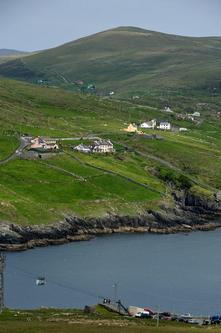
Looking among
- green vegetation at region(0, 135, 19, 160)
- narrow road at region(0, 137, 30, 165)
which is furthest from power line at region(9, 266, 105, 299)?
green vegetation at region(0, 135, 19, 160)

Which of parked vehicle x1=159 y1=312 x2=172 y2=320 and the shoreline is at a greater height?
parked vehicle x1=159 y1=312 x2=172 y2=320

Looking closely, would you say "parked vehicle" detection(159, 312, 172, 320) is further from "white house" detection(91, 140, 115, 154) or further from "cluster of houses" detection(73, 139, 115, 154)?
"white house" detection(91, 140, 115, 154)

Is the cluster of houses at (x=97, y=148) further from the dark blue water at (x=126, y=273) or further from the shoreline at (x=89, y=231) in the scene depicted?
the dark blue water at (x=126, y=273)

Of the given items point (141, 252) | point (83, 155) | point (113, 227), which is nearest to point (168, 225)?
point (113, 227)

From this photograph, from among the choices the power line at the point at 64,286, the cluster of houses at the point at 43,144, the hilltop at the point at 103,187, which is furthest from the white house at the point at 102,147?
the power line at the point at 64,286

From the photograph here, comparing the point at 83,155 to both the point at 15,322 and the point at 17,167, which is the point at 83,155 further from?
the point at 15,322

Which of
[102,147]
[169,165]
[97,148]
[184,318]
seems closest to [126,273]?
[184,318]

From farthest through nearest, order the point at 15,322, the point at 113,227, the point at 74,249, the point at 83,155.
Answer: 1. the point at 83,155
2. the point at 113,227
3. the point at 74,249
4. the point at 15,322
